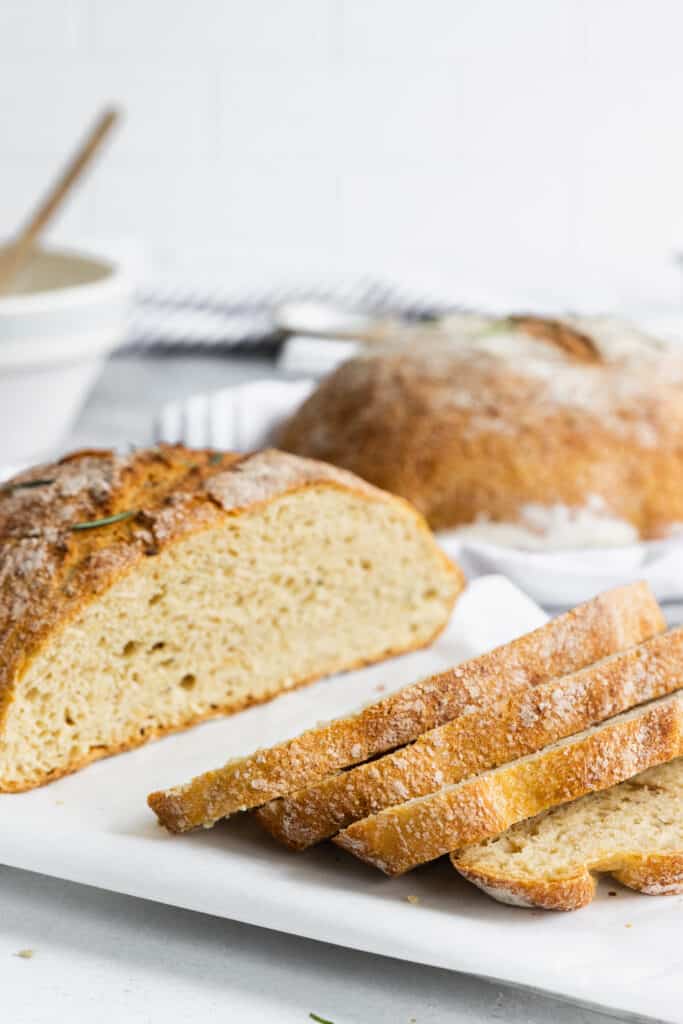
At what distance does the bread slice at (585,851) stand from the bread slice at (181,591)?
864 millimetres

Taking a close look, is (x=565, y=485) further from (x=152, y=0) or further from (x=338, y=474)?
Answer: (x=152, y=0)

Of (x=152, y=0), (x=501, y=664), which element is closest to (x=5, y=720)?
(x=501, y=664)

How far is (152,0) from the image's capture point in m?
7.76

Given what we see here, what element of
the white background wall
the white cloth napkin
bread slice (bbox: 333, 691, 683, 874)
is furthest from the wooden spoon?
bread slice (bbox: 333, 691, 683, 874)

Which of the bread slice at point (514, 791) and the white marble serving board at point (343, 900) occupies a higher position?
the bread slice at point (514, 791)

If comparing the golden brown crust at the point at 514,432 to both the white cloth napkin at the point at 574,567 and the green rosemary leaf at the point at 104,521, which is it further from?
the green rosemary leaf at the point at 104,521

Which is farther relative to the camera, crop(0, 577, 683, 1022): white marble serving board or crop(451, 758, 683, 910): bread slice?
crop(451, 758, 683, 910): bread slice

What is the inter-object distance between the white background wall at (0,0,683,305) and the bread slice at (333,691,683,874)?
550cm

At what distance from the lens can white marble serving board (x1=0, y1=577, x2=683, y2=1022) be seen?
179 cm

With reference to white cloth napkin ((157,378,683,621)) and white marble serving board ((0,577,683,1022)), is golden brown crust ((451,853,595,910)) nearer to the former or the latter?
white marble serving board ((0,577,683,1022))

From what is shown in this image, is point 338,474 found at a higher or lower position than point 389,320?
higher

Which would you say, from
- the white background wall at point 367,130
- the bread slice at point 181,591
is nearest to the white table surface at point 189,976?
the bread slice at point 181,591

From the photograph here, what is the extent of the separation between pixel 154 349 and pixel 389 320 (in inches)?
43.4

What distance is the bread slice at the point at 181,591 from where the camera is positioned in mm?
2434
